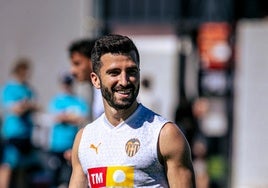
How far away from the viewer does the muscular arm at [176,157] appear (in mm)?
5156

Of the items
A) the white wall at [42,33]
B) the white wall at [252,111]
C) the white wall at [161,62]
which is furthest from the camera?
the white wall at [42,33]

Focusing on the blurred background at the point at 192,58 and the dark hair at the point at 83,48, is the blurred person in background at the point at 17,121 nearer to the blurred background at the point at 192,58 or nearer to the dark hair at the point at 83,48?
the blurred background at the point at 192,58

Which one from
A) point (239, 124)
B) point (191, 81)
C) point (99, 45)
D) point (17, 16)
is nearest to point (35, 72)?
point (17, 16)

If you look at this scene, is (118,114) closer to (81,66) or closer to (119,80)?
(119,80)

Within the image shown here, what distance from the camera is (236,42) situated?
49.5 ft

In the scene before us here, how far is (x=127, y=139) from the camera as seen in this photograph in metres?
Answer: 5.30

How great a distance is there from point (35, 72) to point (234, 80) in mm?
3164

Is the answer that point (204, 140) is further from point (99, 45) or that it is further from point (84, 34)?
point (99, 45)

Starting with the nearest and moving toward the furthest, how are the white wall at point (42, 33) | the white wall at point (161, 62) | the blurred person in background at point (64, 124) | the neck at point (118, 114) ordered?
the neck at point (118, 114), the blurred person in background at point (64, 124), the white wall at point (161, 62), the white wall at point (42, 33)

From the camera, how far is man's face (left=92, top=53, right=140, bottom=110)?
5219mm

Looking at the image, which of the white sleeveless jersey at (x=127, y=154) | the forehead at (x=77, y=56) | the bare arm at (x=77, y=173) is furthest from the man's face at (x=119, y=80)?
the forehead at (x=77, y=56)

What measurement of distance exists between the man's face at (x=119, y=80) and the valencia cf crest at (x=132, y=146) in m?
0.17

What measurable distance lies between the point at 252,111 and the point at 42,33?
375cm

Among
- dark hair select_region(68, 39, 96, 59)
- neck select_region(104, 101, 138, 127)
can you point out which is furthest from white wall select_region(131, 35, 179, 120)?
neck select_region(104, 101, 138, 127)
